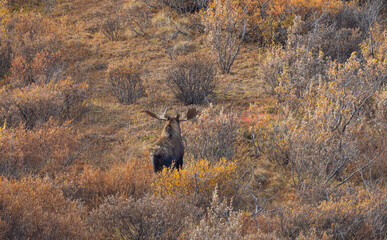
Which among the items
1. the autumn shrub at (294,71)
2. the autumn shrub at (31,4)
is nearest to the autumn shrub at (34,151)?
the autumn shrub at (294,71)

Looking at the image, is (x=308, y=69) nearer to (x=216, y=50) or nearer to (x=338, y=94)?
(x=338, y=94)

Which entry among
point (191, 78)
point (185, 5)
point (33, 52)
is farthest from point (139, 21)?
point (191, 78)

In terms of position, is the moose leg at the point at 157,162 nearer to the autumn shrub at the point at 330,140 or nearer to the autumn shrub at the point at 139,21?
the autumn shrub at the point at 330,140

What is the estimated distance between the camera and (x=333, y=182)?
588 centimetres

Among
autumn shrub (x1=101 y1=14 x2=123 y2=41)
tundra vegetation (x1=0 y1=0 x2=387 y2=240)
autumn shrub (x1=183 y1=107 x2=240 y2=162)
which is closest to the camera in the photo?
tundra vegetation (x1=0 y1=0 x2=387 y2=240)

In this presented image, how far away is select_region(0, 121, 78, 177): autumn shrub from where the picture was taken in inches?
199

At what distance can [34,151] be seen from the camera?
214 inches

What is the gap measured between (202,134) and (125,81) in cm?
394

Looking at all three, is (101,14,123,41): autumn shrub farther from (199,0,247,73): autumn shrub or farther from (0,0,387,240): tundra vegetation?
(199,0,247,73): autumn shrub

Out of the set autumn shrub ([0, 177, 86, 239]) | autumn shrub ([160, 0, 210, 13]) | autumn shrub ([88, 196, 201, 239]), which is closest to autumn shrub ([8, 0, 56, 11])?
autumn shrub ([160, 0, 210, 13])

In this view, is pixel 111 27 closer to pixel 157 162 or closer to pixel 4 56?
pixel 4 56

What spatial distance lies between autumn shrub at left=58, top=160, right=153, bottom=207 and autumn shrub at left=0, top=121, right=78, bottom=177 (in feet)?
1.95

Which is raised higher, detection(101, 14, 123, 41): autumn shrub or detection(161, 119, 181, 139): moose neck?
detection(161, 119, 181, 139): moose neck

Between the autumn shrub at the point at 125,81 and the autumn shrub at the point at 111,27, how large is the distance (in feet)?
16.0
